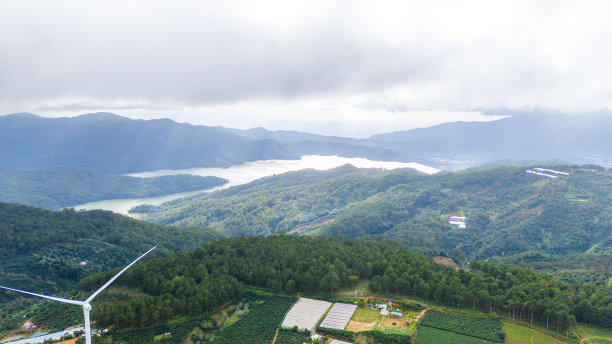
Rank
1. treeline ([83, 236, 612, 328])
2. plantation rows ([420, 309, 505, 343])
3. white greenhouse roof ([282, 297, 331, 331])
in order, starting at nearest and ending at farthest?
1. plantation rows ([420, 309, 505, 343])
2. white greenhouse roof ([282, 297, 331, 331])
3. treeline ([83, 236, 612, 328])

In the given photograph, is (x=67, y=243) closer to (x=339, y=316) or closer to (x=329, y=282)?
(x=329, y=282)

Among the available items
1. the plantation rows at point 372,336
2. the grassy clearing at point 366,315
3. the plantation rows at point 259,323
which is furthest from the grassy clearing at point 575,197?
the plantation rows at point 259,323

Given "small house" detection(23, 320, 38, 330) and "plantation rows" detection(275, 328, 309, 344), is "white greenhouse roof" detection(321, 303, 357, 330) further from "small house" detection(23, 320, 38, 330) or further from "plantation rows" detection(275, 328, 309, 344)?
"small house" detection(23, 320, 38, 330)

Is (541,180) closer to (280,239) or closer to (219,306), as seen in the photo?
(280,239)

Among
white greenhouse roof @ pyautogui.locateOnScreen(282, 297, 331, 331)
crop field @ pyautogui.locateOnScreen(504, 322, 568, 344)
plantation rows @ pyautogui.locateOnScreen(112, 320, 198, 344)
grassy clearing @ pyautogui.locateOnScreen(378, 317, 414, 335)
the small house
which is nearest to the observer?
plantation rows @ pyautogui.locateOnScreen(112, 320, 198, 344)

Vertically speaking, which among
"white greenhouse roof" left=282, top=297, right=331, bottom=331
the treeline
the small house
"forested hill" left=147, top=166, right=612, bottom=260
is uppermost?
the treeline

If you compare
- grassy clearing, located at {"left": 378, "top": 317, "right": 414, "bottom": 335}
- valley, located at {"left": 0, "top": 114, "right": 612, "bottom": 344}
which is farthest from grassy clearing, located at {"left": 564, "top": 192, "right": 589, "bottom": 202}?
grassy clearing, located at {"left": 378, "top": 317, "right": 414, "bottom": 335}

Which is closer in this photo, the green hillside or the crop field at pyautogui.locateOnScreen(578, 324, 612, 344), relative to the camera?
the crop field at pyautogui.locateOnScreen(578, 324, 612, 344)
